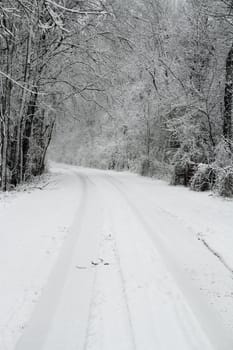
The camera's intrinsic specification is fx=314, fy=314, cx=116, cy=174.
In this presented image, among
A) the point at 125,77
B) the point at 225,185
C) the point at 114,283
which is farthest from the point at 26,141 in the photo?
the point at 114,283

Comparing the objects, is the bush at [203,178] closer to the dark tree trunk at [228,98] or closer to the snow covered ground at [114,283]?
the dark tree trunk at [228,98]

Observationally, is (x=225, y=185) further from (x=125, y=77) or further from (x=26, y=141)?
(x=26, y=141)

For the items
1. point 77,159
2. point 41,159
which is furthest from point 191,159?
point 77,159

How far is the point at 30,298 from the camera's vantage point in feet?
11.8

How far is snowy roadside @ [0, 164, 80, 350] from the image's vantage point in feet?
10.6

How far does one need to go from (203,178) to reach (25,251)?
10812 mm

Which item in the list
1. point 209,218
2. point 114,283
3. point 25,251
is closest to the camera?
point 114,283

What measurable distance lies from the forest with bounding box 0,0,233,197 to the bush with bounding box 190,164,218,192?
49mm

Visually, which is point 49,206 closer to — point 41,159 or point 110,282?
point 110,282

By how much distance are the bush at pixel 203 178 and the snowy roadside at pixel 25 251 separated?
6.51m

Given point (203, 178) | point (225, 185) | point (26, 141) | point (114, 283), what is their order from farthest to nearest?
point (26, 141) < point (203, 178) < point (225, 185) < point (114, 283)

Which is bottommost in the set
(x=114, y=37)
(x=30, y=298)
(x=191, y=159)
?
(x=30, y=298)

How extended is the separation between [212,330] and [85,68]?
50.9ft

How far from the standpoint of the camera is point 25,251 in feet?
16.9
